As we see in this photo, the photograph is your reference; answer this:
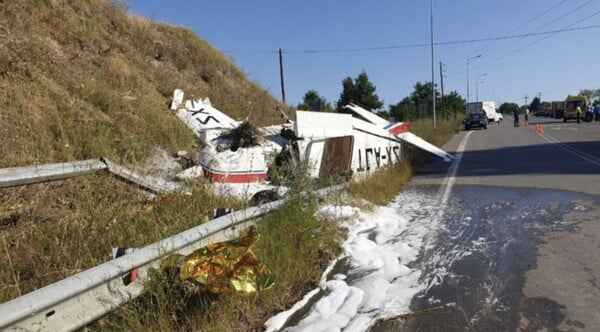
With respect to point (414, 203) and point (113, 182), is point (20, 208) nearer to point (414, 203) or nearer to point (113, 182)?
point (113, 182)

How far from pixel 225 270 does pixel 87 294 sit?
865 millimetres

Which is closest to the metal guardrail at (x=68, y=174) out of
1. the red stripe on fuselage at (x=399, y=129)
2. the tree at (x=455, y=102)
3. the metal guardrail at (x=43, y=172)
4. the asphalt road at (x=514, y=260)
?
the metal guardrail at (x=43, y=172)

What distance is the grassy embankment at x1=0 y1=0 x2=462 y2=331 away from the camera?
3.27 meters

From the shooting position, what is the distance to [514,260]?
4559 millimetres

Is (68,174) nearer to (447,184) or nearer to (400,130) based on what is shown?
(447,184)

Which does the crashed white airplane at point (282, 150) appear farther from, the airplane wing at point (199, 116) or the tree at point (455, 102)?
the tree at point (455, 102)

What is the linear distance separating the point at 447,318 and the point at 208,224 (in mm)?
2094

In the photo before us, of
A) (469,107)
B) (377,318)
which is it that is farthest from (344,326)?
(469,107)

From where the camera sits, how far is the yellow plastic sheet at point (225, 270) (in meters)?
2.96

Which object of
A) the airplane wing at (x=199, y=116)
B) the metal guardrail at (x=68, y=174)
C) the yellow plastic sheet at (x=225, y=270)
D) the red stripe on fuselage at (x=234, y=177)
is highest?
the airplane wing at (x=199, y=116)

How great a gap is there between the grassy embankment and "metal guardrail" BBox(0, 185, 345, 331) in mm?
149

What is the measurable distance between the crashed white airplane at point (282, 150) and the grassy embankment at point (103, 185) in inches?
27.9

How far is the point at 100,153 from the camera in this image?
7.31 meters

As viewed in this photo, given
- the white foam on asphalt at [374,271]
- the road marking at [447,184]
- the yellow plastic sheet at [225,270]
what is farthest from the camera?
the road marking at [447,184]
